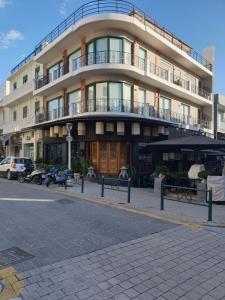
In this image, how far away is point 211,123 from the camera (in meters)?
29.9

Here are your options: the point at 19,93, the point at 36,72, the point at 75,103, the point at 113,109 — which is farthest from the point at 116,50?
the point at 19,93

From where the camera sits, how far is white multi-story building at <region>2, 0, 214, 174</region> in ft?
59.8

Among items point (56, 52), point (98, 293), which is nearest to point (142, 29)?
point (56, 52)

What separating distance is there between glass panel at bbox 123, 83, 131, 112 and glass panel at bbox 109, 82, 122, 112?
1.08 feet

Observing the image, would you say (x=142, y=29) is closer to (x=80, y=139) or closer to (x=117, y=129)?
(x=117, y=129)

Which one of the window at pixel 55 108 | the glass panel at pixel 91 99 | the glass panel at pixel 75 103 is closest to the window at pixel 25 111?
the window at pixel 55 108

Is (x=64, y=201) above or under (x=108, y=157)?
under

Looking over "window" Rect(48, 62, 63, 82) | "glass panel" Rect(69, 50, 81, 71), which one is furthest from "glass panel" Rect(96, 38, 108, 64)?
"window" Rect(48, 62, 63, 82)

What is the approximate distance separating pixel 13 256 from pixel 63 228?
6.56 feet

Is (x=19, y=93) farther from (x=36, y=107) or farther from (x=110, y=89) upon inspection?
(x=110, y=89)

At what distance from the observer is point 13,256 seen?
519cm

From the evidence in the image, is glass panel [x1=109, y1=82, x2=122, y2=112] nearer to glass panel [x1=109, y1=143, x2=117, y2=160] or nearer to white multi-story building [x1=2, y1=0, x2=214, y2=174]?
white multi-story building [x1=2, y1=0, x2=214, y2=174]

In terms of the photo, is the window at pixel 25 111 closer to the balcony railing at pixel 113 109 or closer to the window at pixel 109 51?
the balcony railing at pixel 113 109

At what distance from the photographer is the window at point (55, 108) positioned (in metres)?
22.8
